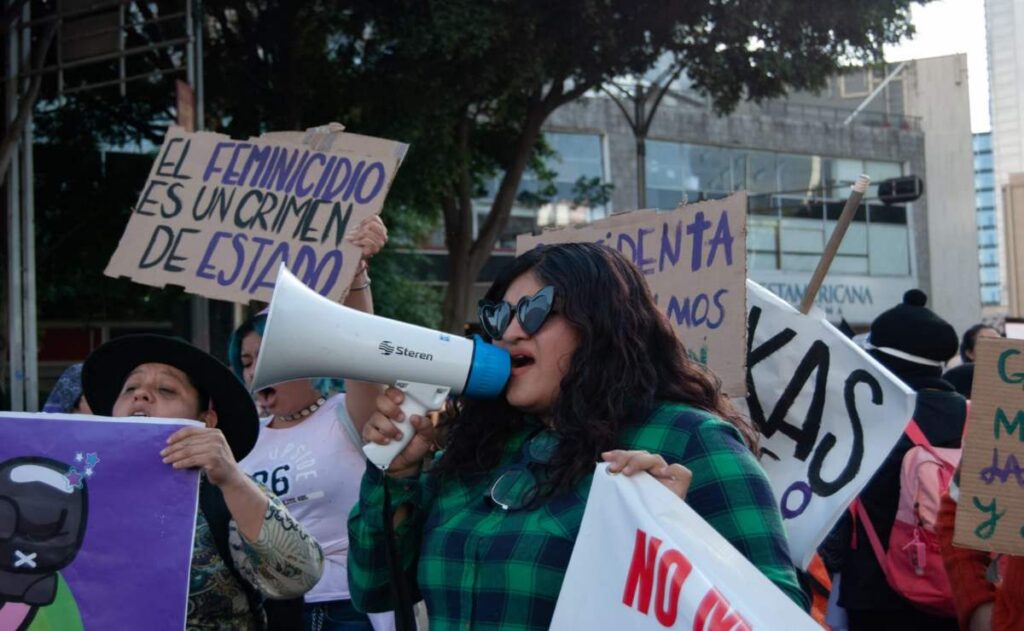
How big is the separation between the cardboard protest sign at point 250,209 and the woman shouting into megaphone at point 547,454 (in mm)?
1499

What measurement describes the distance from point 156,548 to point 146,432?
235 mm

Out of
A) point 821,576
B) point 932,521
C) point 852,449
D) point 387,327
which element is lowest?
point 821,576

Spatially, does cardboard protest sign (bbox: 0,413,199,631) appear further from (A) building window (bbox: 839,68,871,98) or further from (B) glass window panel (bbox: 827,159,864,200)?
(A) building window (bbox: 839,68,871,98)

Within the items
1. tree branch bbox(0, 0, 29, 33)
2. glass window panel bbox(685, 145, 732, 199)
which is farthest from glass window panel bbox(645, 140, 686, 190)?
tree branch bbox(0, 0, 29, 33)

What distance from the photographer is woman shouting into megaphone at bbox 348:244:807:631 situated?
6.51ft

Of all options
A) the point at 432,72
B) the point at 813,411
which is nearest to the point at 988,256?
the point at 432,72

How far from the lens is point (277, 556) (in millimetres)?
2553

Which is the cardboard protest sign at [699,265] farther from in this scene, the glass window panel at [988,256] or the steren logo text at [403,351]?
the glass window panel at [988,256]

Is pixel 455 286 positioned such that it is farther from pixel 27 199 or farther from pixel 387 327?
pixel 387 327

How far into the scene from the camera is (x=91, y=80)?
40.2ft

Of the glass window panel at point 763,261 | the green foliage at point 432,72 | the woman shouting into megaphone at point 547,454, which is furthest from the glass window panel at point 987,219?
the woman shouting into megaphone at point 547,454

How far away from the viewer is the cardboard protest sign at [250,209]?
3818 mm

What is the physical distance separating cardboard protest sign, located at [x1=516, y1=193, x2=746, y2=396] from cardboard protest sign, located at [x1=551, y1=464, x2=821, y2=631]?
4.89ft

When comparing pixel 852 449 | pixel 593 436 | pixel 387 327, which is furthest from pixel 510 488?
pixel 852 449
